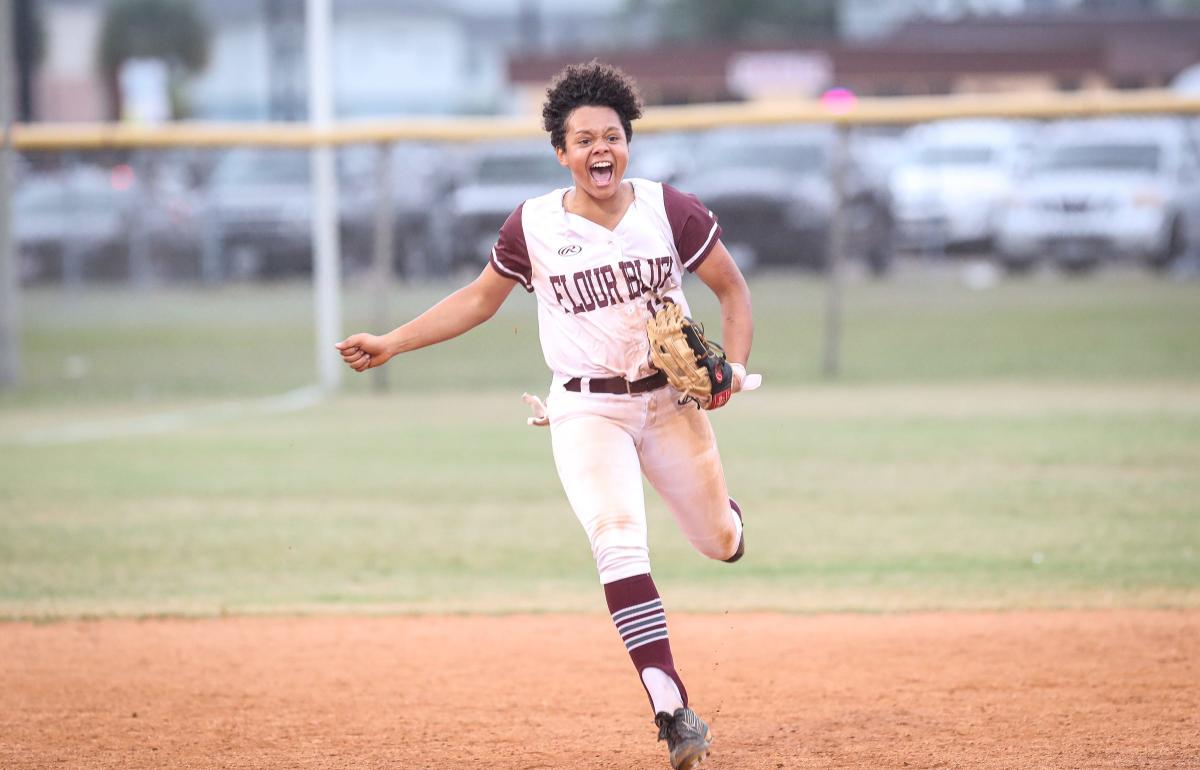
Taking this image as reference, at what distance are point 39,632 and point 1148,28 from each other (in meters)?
42.9

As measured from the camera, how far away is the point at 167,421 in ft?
41.8

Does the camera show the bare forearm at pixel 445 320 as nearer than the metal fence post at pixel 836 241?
Yes

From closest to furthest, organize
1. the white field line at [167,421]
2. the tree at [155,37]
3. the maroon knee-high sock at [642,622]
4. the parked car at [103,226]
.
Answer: the maroon knee-high sock at [642,622]
the white field line at [167,421]
the parked car at [103,226]
the tree at [155,37]

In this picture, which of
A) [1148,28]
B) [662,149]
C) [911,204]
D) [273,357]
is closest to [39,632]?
[273,357]

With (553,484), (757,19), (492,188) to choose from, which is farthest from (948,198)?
(757,19)

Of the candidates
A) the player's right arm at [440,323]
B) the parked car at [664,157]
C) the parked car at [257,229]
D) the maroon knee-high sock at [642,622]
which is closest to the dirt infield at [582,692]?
the maroon knee-high sock at [642,622]

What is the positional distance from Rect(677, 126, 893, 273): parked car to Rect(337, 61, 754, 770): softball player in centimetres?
1418

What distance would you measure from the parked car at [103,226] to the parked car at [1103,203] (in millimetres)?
11623

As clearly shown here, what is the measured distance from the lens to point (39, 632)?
6719mm

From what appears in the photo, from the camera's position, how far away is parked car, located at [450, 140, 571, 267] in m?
20.4

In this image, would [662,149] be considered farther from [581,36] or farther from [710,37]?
[581,36]

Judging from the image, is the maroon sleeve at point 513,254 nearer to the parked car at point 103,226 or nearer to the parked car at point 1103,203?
the parked car at point 1103,203

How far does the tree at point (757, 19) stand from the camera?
56.0 meters

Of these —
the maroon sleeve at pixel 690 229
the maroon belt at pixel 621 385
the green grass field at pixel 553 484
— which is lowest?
the green grass field at pixel 553 484
